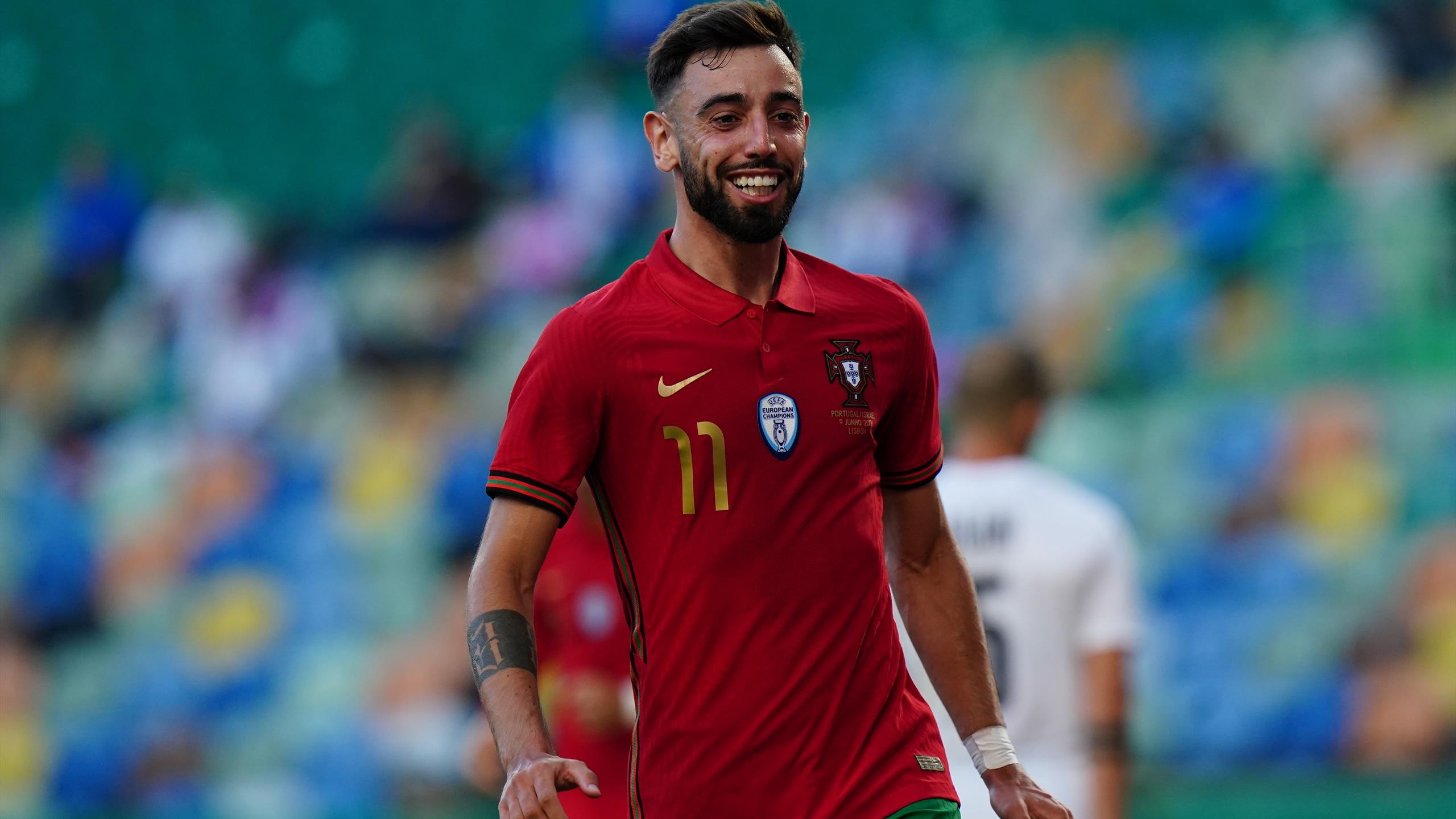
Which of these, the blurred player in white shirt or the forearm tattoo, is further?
the blurred player in white shirt

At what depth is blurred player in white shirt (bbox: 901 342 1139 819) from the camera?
4625 millimetres

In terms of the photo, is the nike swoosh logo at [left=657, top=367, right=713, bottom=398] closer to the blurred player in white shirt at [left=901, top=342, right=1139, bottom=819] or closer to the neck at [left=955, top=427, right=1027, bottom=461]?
the blurred player in white shirt at [left=901, top=342, right=1139, bottom=819]

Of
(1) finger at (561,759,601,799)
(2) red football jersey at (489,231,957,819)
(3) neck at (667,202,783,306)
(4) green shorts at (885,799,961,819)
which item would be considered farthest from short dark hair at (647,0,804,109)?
(4) green shorts at (885,799,961,819)

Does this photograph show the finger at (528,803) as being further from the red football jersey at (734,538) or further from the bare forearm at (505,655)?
the red football jersey at (734,538)

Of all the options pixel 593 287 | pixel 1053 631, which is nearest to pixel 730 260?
pixel 1053 631

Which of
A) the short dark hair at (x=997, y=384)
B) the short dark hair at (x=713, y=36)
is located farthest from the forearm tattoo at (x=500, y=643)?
the short dark hair at (x=997, y=384)

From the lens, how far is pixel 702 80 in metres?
2.90

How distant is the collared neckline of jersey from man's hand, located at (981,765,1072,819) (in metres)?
0.87

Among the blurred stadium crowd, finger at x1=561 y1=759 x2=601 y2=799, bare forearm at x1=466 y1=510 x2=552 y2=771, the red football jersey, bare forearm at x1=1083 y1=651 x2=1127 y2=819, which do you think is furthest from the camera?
the blurred stadium crowd

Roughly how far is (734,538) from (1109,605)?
2.23 meters

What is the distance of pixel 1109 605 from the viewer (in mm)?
4680

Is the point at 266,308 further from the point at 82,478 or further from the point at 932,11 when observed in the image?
the point at 932,11

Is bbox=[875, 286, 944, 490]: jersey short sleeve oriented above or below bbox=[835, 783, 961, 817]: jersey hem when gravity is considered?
above

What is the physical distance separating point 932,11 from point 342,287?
4.57 metres
